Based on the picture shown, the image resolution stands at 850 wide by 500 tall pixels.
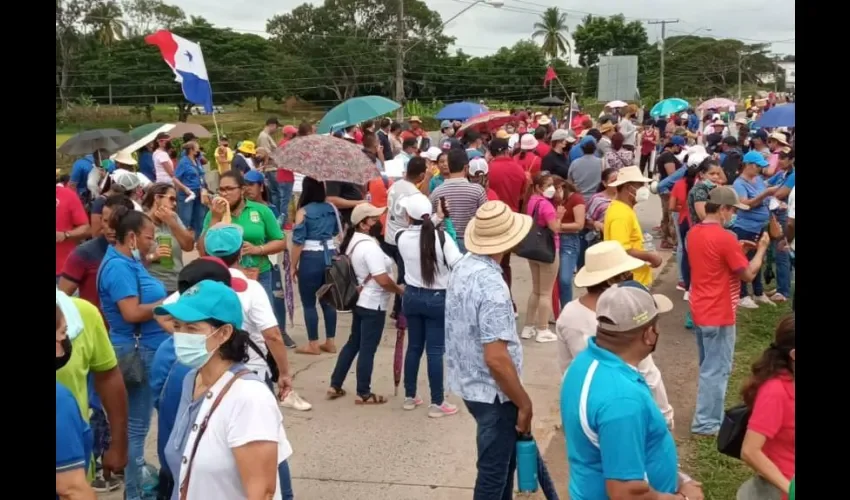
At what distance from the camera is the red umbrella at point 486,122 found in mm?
17698

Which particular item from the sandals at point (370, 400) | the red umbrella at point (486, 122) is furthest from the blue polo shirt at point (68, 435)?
the red umbrella at point (486, 122)

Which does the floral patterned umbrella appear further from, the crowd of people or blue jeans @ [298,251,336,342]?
blue jeans @ [298,251,336,342]

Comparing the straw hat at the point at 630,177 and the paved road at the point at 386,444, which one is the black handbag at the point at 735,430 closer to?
the paved road at the point at 386,444

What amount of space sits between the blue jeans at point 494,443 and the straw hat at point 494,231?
778 mm

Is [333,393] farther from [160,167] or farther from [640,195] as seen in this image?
[160,167]

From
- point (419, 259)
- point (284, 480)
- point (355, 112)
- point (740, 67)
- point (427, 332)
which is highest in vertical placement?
point (740, 67)

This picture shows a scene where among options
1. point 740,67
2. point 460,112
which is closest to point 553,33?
point 740,67

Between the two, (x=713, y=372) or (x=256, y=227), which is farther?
(x=256, y=227)

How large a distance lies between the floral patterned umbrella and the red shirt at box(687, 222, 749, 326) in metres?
3.33

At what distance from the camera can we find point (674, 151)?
13422 mm

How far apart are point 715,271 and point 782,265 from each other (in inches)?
181

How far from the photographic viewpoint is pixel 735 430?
349cm

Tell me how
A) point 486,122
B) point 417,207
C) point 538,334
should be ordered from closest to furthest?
point 417,207 → point 538,334 → point 486,122
